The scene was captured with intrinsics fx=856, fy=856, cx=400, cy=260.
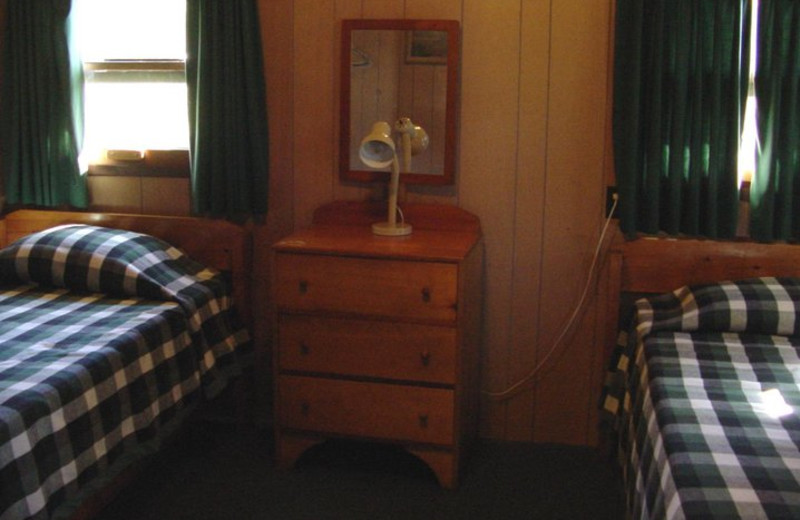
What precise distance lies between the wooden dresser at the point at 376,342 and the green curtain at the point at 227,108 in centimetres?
44

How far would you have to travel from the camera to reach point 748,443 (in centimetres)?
183

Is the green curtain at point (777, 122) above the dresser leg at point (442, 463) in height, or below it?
above

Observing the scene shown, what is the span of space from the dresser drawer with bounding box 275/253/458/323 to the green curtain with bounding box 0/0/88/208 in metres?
1.07

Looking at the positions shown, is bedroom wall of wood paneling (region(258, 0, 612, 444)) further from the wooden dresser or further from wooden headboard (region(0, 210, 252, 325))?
the wooden dresser

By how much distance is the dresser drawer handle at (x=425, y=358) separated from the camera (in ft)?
8.83

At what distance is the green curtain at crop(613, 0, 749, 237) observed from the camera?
2732 millimetres

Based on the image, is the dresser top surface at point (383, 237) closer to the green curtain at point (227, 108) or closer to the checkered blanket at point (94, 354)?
the green curtain at point (227, 108)

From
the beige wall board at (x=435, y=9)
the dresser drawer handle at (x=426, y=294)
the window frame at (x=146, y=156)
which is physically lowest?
the dresser drawer handle at (x=426, y=294)

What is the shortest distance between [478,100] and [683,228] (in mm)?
823

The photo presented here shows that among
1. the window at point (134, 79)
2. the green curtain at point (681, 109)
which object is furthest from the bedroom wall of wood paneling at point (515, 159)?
the window at point (134, 79)

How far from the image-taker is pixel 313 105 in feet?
10.3

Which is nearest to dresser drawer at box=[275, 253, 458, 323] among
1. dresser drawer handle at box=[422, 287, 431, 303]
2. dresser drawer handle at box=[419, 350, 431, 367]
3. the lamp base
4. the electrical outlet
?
dresser drawer handle at box=[422, 287, 431, 303]

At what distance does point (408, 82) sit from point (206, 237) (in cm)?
94

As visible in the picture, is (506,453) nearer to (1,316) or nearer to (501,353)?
(501,353)
